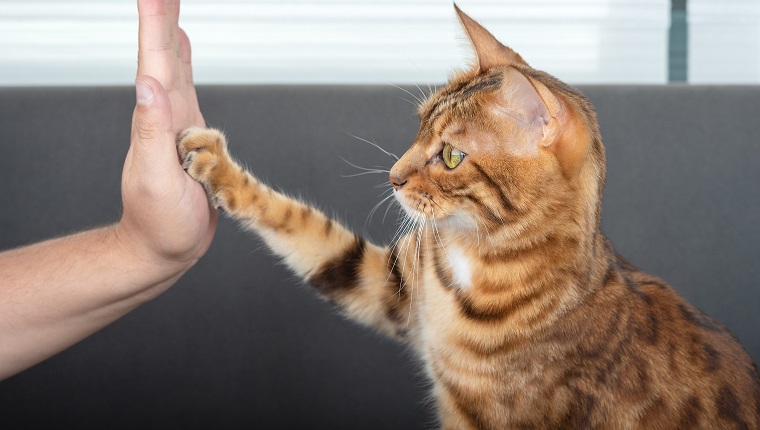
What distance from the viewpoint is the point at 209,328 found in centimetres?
179

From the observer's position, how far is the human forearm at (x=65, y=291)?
108 centimetres

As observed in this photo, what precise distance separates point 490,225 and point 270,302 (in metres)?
0.92

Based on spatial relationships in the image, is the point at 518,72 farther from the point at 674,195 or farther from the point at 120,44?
the point at 120,44

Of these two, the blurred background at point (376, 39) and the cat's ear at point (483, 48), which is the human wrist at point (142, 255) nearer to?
the cat's ear at point (483, 48)

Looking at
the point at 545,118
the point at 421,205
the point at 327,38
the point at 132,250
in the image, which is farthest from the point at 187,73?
the point at 327,38

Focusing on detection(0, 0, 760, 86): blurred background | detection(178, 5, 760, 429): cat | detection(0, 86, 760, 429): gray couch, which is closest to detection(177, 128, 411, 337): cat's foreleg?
detection(178, 5, 760, 429): cat

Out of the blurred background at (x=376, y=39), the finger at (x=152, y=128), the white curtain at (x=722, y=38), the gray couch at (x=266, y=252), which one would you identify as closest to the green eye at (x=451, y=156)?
the finger at (x=152, y=128)

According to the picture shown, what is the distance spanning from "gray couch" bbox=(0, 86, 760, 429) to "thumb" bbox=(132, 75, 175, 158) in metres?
0.83

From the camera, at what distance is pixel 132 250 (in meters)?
1.07

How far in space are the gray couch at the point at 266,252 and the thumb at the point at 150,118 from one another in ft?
2.73

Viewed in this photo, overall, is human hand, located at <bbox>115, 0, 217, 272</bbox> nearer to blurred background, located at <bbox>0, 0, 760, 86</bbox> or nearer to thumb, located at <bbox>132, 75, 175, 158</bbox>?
thumb, located at <bbox>132, 75, 175, 158</bbox>

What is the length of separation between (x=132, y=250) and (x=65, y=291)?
0.13 m

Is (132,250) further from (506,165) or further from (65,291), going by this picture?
(506,165)

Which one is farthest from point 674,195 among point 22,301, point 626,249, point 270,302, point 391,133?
point 22,301
